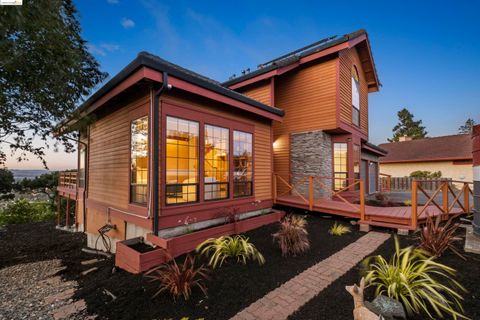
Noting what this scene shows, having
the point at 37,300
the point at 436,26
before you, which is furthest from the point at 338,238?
the point at 436,26

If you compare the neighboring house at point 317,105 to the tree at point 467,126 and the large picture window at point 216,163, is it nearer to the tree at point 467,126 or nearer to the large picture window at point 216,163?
the large picture window at point 216,163

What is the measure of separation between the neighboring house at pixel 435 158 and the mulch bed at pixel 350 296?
19.7 meters

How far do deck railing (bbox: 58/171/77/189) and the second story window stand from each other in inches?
538

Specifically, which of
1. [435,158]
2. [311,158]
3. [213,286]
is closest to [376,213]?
[311,158]

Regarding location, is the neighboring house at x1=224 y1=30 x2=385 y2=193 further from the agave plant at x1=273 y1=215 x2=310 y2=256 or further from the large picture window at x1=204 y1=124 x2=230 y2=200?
the agave plant at x1=273 y1=215 x2=310 y2=256

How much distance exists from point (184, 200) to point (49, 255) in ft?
22.3

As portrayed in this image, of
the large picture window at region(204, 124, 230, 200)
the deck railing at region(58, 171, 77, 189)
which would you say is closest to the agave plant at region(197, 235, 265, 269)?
the large picture window at region(204, 124, 230, 200)

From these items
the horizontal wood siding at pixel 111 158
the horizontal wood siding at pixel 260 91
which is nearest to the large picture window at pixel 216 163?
the horizontal wood siding at pixel 111 158

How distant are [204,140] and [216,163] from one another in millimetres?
854

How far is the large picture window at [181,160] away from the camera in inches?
196

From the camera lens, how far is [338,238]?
528 cm

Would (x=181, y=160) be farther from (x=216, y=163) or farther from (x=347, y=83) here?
(x=347, y=83)

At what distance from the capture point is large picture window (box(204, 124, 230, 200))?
228 inches

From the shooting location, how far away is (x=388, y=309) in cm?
222
